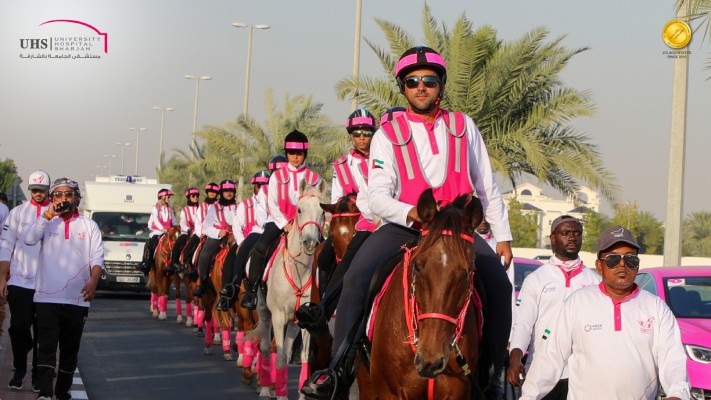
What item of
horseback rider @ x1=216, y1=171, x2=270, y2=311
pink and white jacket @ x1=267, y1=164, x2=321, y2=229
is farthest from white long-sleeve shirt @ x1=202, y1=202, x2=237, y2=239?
pink and white jacket @ x1=267, y1=164, x2=321, y2=229

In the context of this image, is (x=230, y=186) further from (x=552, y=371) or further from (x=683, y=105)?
(x=552, y=371)

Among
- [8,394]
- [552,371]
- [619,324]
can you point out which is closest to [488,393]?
[552,371]

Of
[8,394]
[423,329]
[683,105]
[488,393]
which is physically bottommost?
[8,394]

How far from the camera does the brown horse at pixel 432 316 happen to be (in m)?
6.30

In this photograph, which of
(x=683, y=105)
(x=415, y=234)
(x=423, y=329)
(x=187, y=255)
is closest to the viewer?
(x=423, y=329)

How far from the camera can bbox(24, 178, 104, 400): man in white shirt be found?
1208 cm

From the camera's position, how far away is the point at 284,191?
14.8 metres

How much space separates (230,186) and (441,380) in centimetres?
1544

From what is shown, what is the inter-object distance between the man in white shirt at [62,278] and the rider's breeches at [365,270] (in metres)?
4.92

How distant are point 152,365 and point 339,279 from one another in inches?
299

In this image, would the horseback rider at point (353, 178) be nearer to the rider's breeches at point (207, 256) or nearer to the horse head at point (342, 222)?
the horse head at point (342, 222)

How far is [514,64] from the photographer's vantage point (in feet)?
84.0

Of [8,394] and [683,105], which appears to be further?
[683,105]

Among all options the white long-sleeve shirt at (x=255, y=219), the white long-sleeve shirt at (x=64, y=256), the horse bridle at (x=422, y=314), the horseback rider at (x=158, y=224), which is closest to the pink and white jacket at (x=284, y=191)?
the white long-sleeve shirt at (x=255, y=219)
